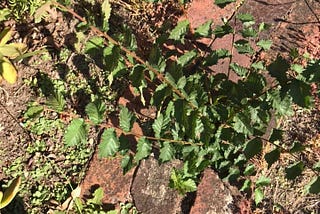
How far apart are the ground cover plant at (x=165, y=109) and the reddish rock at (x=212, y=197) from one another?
0.20 ft

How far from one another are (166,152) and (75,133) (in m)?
0.54

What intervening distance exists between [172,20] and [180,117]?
4.61ft

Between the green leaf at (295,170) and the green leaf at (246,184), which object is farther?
the green leaf at (246,184)

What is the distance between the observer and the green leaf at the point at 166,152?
7.99 feet

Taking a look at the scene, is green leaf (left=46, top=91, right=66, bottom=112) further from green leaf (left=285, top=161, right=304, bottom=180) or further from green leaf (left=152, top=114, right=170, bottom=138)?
green leaf (left=285, top=161, right=304, bottom=180)

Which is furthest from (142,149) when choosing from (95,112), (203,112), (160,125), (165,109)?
(165,109)

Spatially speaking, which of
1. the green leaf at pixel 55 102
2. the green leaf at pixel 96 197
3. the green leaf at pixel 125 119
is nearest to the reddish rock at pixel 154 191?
the green leaf at pixel 96 197

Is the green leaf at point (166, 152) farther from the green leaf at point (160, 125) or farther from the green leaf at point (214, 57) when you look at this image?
the green leaf at point (214, 57)

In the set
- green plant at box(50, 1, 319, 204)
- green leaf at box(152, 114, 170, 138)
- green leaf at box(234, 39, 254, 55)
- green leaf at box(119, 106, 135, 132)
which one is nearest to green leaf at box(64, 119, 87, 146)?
green plant at box(50, 1, 319, 204)

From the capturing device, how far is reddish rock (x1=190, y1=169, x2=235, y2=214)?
292cm

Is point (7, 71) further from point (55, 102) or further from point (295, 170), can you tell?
point (295, 170)

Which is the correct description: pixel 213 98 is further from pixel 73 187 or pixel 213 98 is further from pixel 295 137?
pixel 73 187

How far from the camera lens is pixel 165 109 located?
300cm

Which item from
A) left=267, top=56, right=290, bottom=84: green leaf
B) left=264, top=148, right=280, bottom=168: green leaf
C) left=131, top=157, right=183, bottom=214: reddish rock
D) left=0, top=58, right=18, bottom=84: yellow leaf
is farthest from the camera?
left=131, top=157, right=183, bottom=214: reddish rock
